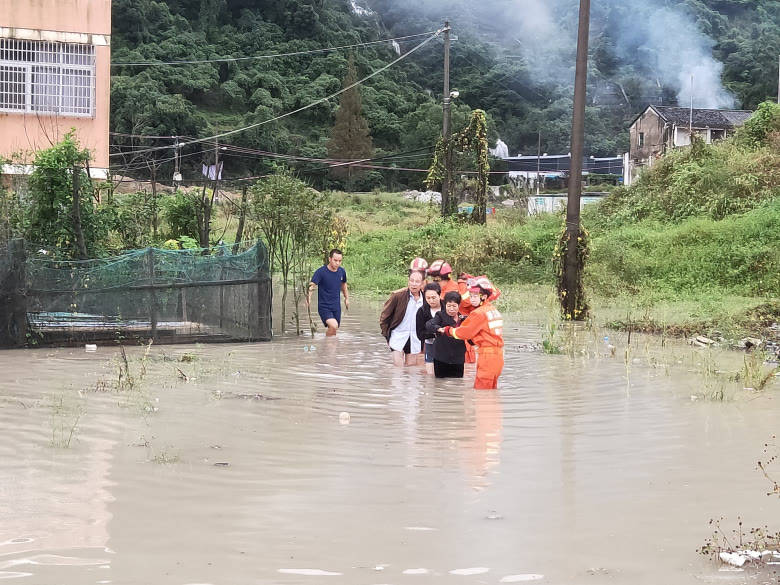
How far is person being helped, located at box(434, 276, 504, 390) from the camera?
11.6 m

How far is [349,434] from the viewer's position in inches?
368

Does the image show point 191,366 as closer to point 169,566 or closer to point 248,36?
point 169,566

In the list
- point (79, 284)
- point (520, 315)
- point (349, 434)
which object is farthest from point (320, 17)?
point (349, 434)

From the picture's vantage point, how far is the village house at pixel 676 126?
60.3 m

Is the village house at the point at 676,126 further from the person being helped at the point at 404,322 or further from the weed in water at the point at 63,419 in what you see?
the weed in water at the point at 63,419

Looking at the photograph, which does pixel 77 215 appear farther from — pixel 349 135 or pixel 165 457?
pixel 349 135

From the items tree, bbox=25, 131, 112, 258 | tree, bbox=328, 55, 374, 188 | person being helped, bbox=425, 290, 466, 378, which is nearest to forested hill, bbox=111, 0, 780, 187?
tree, bbox=328, 55, 374, 188

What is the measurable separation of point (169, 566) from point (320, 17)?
269 feet

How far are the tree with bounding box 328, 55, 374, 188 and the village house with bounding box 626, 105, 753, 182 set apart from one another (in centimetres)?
1714

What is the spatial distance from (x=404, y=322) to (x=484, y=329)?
2.71m

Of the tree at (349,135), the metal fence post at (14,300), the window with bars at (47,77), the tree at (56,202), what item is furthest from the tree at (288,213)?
the tree at (349,135)

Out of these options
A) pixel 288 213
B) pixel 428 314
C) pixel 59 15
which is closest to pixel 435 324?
pixel 428 314

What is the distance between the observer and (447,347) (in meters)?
12.7

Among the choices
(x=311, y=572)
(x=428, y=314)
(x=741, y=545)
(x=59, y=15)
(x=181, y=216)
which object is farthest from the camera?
(x=59, y=15)
